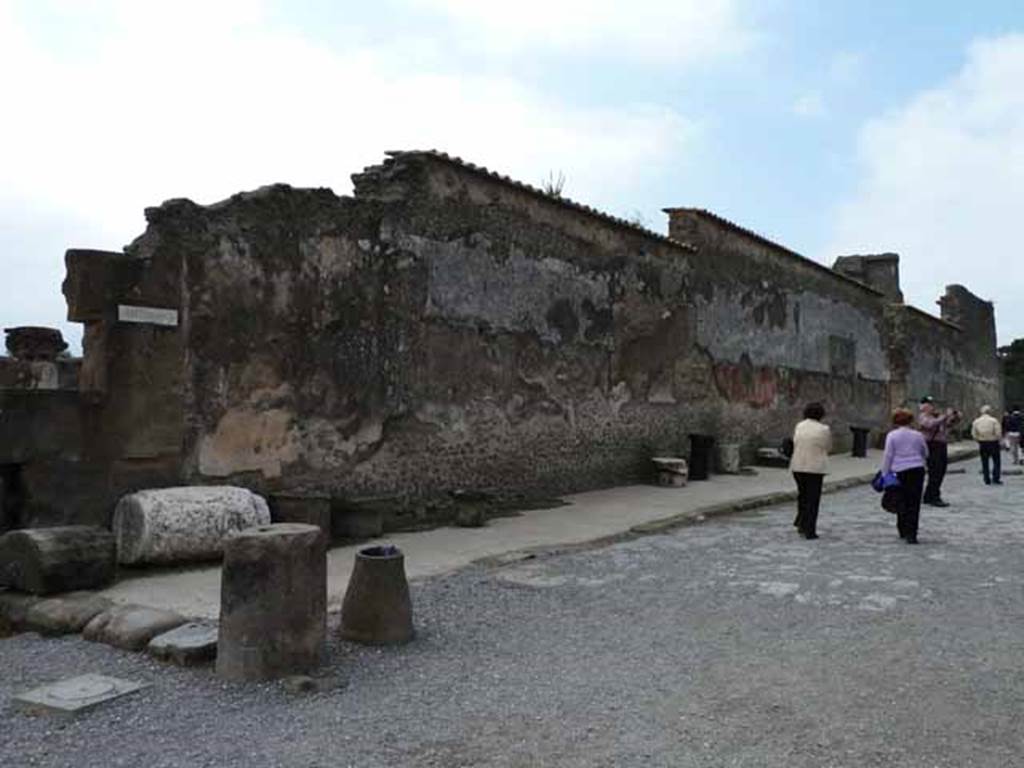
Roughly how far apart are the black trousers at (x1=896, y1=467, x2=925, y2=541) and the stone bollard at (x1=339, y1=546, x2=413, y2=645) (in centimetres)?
527

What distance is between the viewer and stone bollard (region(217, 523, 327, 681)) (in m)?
4.27

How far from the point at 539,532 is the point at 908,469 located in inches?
134

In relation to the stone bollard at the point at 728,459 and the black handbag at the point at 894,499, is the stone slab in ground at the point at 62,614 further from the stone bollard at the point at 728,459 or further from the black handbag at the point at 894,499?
the stone bollard at the point at 728,459

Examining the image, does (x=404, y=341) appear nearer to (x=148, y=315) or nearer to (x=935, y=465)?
(x=148, y=315)

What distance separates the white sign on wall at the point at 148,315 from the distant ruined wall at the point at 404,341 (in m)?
0.01

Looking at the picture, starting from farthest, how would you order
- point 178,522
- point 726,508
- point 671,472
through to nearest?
1. point 671,472
2. point 726,508
3. point 178,522

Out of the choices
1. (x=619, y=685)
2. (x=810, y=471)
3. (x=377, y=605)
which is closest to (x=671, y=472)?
(x=810, y=471)

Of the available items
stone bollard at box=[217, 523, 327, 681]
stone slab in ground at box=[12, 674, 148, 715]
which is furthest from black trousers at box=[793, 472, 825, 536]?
stone slab in ground at box=[12, 674, 148, 715]

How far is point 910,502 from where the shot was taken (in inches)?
332

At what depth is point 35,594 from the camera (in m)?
5.46

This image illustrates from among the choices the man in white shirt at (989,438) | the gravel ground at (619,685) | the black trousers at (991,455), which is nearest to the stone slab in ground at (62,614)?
the gravel ground at (619,685)

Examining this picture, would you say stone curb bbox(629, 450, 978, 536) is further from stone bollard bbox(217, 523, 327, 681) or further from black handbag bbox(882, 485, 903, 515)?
stone bollard bbox(217, 523, 327, 681)

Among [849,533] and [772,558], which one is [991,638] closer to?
[772,558]

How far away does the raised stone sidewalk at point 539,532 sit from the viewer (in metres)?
5.76
